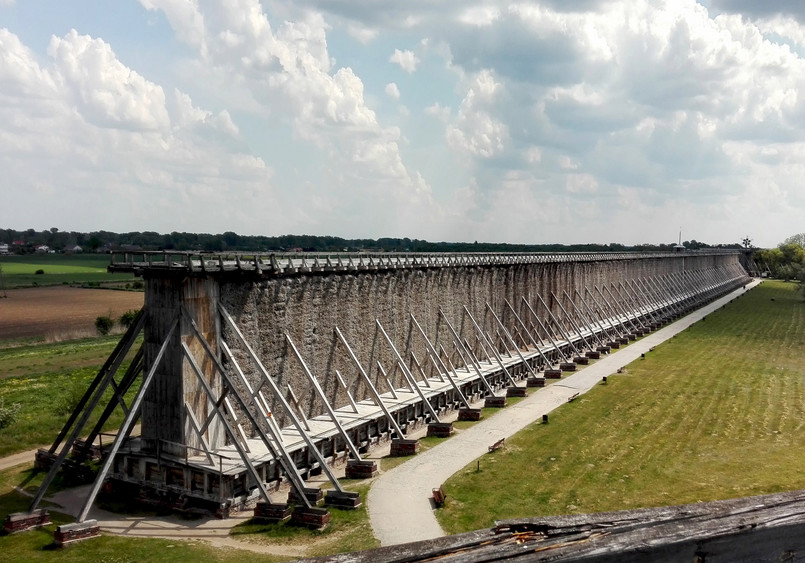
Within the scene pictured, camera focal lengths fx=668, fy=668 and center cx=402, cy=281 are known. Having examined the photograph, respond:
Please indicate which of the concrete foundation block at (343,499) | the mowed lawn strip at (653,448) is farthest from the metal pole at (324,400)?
the mowed lawn strip at (653,448)

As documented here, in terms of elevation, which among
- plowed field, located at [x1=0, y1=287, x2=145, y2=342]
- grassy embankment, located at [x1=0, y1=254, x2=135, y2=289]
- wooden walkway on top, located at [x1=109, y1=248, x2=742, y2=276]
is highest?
grassy embankment, located at [x1=0, y1=254, x2=135, y2=289]

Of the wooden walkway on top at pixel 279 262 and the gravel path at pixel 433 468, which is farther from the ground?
the wooden walkway on top at pixel 279 262

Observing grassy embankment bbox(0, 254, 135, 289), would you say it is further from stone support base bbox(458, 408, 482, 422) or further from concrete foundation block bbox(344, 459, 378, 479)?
concrete foundation block bbox(344, 459, 378, 479)

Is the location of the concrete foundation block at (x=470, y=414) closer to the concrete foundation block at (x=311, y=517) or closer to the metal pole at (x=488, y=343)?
the metal pole at (x=488, y=343)

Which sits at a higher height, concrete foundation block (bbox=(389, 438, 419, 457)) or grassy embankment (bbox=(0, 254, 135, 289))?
grassy embankment (bbox=(0, 254, 135, 289))

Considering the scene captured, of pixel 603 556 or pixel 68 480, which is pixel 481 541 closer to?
pixel 603 556

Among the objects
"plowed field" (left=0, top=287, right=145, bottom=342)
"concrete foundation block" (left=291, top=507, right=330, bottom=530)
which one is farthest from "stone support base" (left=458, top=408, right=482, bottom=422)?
"plowed field" (left=0, top=287, right=145, bottom=342)
